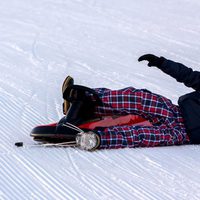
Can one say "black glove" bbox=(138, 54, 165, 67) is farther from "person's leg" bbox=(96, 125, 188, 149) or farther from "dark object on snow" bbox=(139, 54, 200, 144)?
"person's leg" bbox=(96, 125, 188, 149)

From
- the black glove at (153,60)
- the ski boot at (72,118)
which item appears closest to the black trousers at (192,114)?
the black glove at (153,60)

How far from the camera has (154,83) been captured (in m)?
6.79

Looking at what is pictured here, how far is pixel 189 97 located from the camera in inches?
172

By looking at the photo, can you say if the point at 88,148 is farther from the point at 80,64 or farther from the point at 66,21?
the point at 66,21

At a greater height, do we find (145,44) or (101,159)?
(145,44)

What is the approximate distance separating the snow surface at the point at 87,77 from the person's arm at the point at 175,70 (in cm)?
56

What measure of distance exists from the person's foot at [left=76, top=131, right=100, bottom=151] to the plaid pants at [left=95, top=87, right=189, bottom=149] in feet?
0.61

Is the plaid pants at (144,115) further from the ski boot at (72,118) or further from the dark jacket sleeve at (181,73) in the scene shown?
the dark jacket sleeve at (181,73)

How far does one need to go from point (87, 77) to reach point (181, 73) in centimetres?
261

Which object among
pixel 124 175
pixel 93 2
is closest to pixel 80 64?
pixel 124 175

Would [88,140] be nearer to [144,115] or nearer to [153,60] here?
[144,115]

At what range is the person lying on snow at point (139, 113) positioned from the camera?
13.4 ft

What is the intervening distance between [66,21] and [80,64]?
8.33ft

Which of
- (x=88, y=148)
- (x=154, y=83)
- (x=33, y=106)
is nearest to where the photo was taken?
(x=88, y=148)
